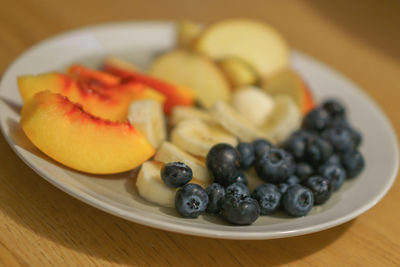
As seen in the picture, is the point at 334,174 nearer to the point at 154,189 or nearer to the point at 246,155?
the point at 246,155

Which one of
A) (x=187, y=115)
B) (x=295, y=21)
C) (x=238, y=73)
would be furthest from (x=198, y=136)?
(x=295, y=21)

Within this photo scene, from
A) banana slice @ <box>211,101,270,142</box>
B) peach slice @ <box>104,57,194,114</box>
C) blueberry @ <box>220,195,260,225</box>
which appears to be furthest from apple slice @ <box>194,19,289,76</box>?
blueberry @ <box>220,195,260,225</box>

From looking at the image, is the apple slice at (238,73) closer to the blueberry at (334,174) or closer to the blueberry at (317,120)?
the blueberry at (317,120)

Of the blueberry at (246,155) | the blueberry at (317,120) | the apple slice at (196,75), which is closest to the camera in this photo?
the blueberry at (246,155)

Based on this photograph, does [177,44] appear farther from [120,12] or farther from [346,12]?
[346,12]

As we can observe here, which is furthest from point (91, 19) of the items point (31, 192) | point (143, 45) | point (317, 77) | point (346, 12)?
point (346, 12)

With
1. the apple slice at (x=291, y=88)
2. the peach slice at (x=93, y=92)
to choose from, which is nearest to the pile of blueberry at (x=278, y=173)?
the apple slice at (x=291, y=88)

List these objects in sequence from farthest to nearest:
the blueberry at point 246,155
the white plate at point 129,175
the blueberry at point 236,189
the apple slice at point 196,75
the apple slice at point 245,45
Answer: the apple slice at point 245,45, the apple slice at point 196,75, the blueberry at point 246,155, the blueberry at point 236,189, the white plate at point 129,175
